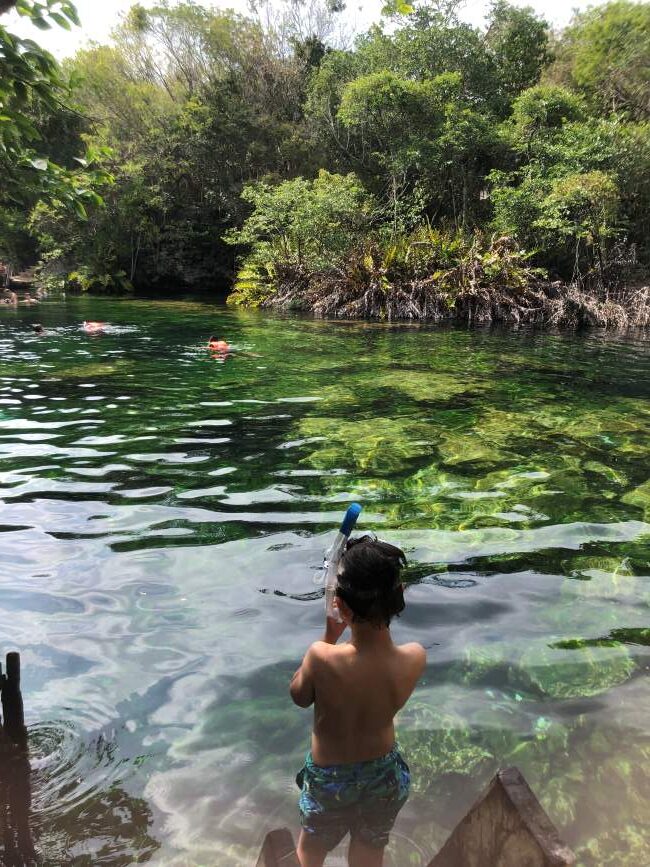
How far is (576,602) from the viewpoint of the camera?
152 inches

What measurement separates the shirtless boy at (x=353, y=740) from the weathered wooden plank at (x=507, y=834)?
32cm

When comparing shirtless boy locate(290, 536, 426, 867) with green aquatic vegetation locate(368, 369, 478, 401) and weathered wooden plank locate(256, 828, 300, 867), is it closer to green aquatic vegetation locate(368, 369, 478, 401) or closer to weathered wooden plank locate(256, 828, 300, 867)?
weathered wooden plank locate(256, 828, 300, 867)

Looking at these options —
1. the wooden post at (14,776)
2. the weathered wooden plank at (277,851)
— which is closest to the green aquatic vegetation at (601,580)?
the weathered wooden plank at (277,851)

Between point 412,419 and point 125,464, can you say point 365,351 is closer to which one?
point 412,419

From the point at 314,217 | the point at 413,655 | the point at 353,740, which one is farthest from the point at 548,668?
the point at 314,217

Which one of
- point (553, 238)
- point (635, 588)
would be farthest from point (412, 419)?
point (553, 238)

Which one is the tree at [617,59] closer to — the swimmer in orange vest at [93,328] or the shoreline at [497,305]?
the shoreline at [497,305]

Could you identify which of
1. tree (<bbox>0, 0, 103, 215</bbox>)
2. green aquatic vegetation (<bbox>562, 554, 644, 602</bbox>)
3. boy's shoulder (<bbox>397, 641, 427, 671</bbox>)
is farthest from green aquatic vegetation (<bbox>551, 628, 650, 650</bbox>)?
tree (<bbox>0, 0, 103, 215</bbox>)

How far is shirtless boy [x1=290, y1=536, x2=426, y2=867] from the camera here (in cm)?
205

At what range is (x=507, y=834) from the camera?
1.60 metres

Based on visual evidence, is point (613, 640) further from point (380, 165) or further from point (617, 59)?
point (617, 59)

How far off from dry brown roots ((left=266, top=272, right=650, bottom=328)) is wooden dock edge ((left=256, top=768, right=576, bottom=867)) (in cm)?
2099

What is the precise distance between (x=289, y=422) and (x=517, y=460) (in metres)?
3.06

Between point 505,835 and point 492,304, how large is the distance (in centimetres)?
2165
